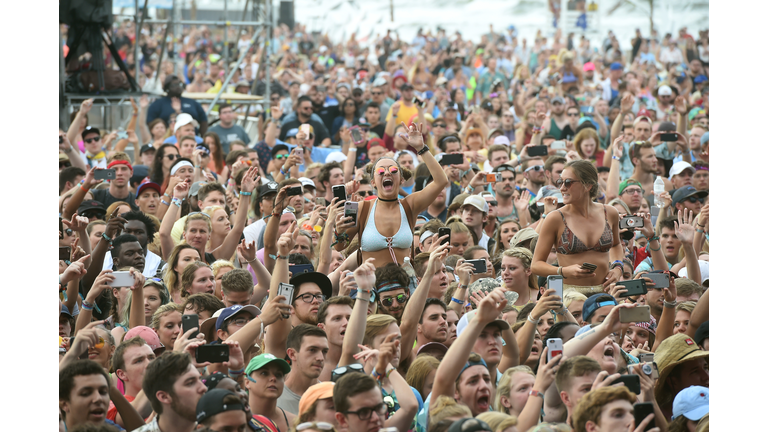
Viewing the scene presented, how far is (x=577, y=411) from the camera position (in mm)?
3861

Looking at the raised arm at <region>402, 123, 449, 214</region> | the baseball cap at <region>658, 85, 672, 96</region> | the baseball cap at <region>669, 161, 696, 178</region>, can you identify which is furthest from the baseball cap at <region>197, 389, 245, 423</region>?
the baseball cap at <region>658, 85, 672, 96</region>

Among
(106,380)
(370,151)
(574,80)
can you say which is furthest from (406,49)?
(106,380)

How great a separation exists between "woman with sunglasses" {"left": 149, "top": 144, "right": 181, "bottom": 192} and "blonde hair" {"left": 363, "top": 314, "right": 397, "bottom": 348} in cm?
527

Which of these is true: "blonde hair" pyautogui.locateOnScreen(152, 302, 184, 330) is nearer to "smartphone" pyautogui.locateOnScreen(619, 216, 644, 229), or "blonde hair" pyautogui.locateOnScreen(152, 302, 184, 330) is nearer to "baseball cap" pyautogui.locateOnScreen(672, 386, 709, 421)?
"baseball cap" pyautogui.locateOnScreen(672, 386, 709, 421)

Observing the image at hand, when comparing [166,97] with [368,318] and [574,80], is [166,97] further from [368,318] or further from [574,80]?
[368,318]

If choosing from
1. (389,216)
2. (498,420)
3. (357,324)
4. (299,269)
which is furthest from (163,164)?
(498,420)

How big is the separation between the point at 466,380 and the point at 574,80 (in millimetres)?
12819

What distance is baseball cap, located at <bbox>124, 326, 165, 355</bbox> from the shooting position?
5.04 m

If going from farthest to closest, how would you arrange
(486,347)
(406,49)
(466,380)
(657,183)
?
1. (406,49)
2. (657,183)
3. (486,347)
4. (466,380)

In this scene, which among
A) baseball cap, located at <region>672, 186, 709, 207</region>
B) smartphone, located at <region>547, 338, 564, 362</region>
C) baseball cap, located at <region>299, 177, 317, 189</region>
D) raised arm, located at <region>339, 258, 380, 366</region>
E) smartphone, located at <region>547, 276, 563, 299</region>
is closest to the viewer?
smartphone, located at <region>547, 338, 564, 362</region>

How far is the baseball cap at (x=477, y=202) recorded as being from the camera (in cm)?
760

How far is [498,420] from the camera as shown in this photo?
381cm

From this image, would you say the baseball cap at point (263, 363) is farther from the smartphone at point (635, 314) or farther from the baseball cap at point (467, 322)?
the smartphone at point (635, 314)

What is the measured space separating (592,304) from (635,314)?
0.68 meters
